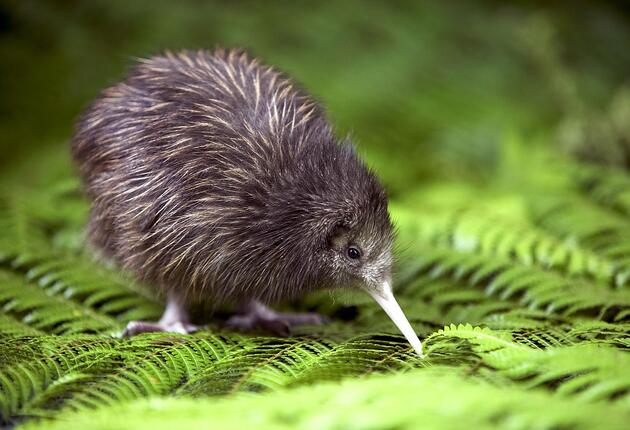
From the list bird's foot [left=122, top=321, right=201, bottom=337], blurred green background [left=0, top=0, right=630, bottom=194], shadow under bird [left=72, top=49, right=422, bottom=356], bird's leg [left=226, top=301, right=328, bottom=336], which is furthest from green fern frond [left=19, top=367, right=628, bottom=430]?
blurred green background [left=0, top=0, right=630, bottom=194]

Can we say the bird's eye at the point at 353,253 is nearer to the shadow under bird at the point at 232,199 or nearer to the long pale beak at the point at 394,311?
the shadow under bird at the point at 232,199

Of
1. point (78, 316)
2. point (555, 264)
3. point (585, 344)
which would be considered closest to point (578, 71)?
point (555, 264)

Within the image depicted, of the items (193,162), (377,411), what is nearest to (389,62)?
(193,162)

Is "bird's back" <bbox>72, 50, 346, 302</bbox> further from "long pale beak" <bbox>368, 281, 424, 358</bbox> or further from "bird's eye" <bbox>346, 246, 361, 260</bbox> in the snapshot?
"long pale beak" <bbox>368, 281, 424, 358</bbox>

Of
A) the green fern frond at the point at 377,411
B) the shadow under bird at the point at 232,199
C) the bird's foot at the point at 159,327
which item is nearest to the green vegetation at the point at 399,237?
the green fern frond at the point at 377,411

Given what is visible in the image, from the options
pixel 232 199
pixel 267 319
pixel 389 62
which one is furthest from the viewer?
pixel 389 62

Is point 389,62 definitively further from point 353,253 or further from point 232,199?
point 232,199

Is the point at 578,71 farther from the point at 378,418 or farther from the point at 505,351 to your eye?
the point at 378,418
